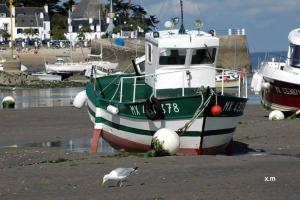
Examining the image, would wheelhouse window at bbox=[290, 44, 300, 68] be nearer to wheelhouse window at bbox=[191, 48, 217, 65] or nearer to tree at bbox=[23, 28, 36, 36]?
wheelhouse window at bbox=[191, 48, 217, 65]

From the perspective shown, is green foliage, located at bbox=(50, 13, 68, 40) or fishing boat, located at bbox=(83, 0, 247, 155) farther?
green foliage, located at bbox=(50, 13, 68, 40)

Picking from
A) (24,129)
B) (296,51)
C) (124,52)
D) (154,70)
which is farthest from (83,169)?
(124,52)

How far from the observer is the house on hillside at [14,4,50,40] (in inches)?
5568

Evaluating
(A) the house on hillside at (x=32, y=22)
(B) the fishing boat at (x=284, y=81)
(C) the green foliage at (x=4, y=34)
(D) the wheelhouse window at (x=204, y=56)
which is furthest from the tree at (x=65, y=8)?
(D) the wheelhouse window at (x=204, y=56)

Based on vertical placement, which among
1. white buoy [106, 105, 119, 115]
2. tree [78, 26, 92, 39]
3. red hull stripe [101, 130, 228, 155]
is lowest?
tree [78, 26, 92, 39]

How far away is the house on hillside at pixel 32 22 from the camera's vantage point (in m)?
141

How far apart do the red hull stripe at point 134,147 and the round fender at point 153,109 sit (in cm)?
88

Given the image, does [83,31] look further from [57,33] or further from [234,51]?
[234,51]

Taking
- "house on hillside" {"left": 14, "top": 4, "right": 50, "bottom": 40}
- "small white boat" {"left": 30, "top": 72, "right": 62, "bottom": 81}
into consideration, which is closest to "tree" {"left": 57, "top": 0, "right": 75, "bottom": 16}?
"house on hillside" {"left": 14, "top": 4, "right": 50, "bottom": 40}

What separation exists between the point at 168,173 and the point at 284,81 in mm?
14696

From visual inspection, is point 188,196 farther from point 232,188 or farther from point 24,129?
point 24,129

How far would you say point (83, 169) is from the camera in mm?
14859

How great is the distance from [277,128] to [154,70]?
5.43 m

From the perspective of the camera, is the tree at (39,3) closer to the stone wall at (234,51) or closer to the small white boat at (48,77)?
the stone wall at (234,51)
